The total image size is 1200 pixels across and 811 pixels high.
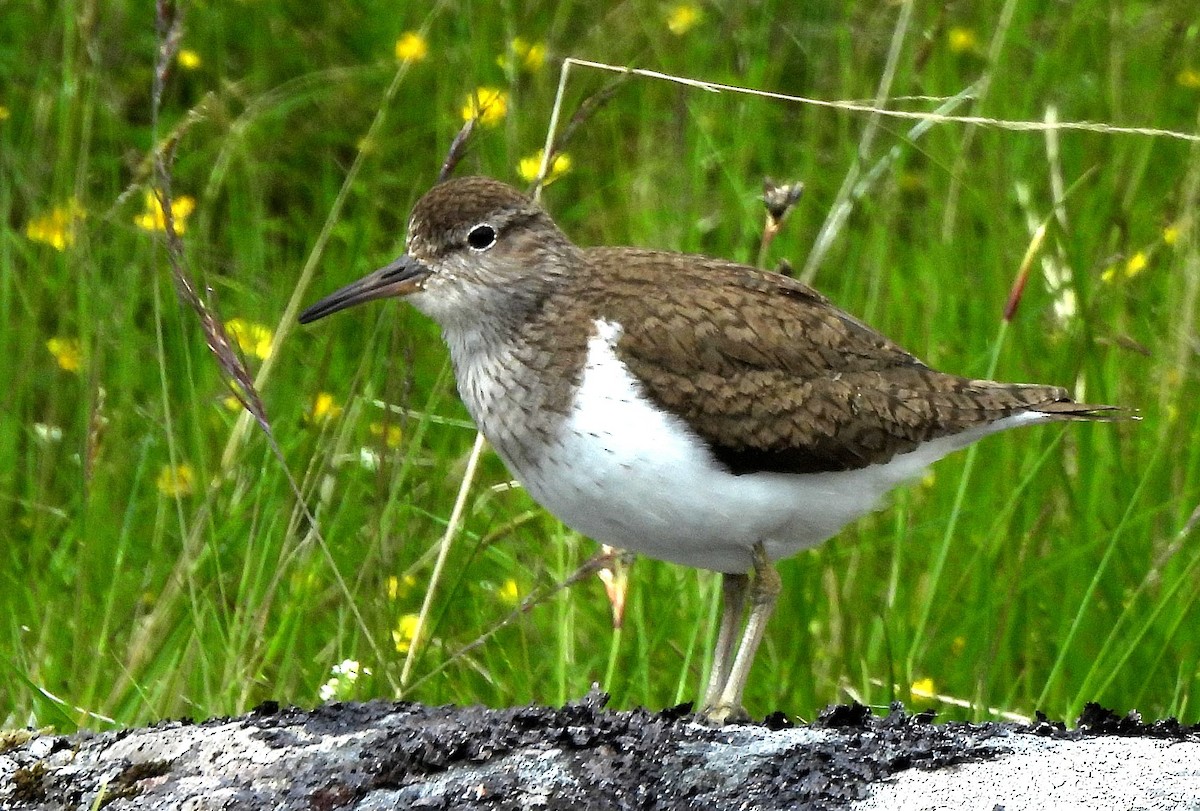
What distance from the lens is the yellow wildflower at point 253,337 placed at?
582 cm

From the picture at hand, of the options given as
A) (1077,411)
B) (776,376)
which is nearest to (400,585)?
(776,376)

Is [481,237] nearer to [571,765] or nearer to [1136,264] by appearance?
[571,765]

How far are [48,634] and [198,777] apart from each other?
1751 mm

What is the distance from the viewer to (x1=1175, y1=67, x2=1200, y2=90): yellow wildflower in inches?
302

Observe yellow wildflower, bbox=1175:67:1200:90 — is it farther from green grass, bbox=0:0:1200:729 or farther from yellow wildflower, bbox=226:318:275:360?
yellow wildflower, bbox=226:318:275:360

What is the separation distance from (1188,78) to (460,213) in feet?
13.9

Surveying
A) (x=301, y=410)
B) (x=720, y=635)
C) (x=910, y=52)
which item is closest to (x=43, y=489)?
(x=301, y=410)

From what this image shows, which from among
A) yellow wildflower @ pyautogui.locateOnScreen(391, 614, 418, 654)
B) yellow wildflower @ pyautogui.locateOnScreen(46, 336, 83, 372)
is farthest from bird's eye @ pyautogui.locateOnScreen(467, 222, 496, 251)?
yellow wildflower @ pyautogui.locateOnScreen(46, 336, 83, 372)

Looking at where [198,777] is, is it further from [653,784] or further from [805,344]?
[805,344]

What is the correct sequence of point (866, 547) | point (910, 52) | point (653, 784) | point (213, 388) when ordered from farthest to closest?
point (910, 52)
point (213, 388)
point (866, 547)
point (653, 784)

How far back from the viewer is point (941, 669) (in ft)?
16.8

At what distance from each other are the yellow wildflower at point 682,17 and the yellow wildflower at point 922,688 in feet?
11.9

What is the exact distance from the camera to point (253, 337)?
20.0 ft

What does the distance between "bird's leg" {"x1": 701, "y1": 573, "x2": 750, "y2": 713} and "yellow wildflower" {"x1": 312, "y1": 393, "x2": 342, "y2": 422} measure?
1.21 m
